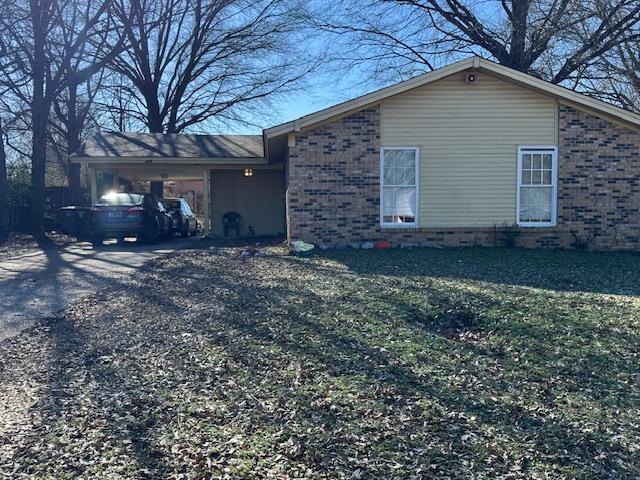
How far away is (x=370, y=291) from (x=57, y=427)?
4603mm

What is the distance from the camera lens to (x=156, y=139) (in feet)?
68.9

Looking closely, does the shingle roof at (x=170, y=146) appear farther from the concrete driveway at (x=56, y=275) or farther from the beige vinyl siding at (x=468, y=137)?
the beige vinyl siding at (x=468, y=137)

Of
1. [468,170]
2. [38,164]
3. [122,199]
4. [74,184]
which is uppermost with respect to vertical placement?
[38,164]

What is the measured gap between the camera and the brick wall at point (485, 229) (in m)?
12.6

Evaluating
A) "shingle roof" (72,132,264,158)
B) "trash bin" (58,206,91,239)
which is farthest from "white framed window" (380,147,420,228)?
"trash bin" (58,206,91,239)

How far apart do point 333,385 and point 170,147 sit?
16361mm

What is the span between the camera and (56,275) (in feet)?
33.9

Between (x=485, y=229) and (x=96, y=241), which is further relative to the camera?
(x=96, y=241)

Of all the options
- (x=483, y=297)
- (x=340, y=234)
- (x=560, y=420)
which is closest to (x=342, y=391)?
(x=560, y=420)

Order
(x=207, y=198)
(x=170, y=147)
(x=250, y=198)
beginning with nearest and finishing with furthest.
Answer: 1. (x=207, y=198)
2. (x=170, y=147)
3. (x=250, y=198)

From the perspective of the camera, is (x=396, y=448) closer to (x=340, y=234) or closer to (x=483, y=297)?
(x=483, y=297)

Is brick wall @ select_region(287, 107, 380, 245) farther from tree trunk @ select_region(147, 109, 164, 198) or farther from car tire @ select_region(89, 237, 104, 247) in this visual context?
tree trunk @ select_region(147, 109, 164, 198)

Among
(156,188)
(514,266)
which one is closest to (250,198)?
(156,188)

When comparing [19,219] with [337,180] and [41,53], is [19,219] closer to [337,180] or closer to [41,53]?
[41,53]
